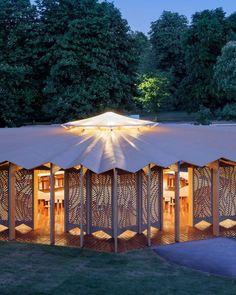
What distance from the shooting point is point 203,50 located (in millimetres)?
48156

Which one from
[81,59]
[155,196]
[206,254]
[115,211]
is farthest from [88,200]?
[81,59]

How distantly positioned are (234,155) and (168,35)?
55.9m

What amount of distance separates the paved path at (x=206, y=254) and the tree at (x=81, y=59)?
73.1ft

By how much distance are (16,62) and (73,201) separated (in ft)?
78.3

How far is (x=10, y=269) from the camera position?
406 inches

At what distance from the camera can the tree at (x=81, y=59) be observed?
111 feet

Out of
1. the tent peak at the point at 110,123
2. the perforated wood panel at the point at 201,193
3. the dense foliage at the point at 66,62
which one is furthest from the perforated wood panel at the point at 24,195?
the dense foliage at the point at 66,62

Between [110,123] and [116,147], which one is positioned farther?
[110,123]

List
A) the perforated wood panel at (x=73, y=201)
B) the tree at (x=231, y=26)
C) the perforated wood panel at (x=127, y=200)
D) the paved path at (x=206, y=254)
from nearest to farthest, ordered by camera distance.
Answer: the paved path at (x=206, y=254) → the perforated wood panel at (x=127, y=200) → the perforated wood panel at (x=73, y=201) → the tree at (x=231, y=26)

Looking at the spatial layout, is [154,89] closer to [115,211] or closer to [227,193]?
[227,193]

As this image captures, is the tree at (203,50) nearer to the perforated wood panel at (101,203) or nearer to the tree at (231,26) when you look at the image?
the tree at (231,26)

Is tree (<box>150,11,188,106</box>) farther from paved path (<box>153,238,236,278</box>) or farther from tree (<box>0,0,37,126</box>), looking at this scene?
paved path (<box>153,238,236,278</box>)

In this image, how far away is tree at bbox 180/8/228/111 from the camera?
47.8m

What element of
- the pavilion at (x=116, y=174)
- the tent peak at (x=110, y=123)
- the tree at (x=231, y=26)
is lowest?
the pavilion at (x=116, y=174)
